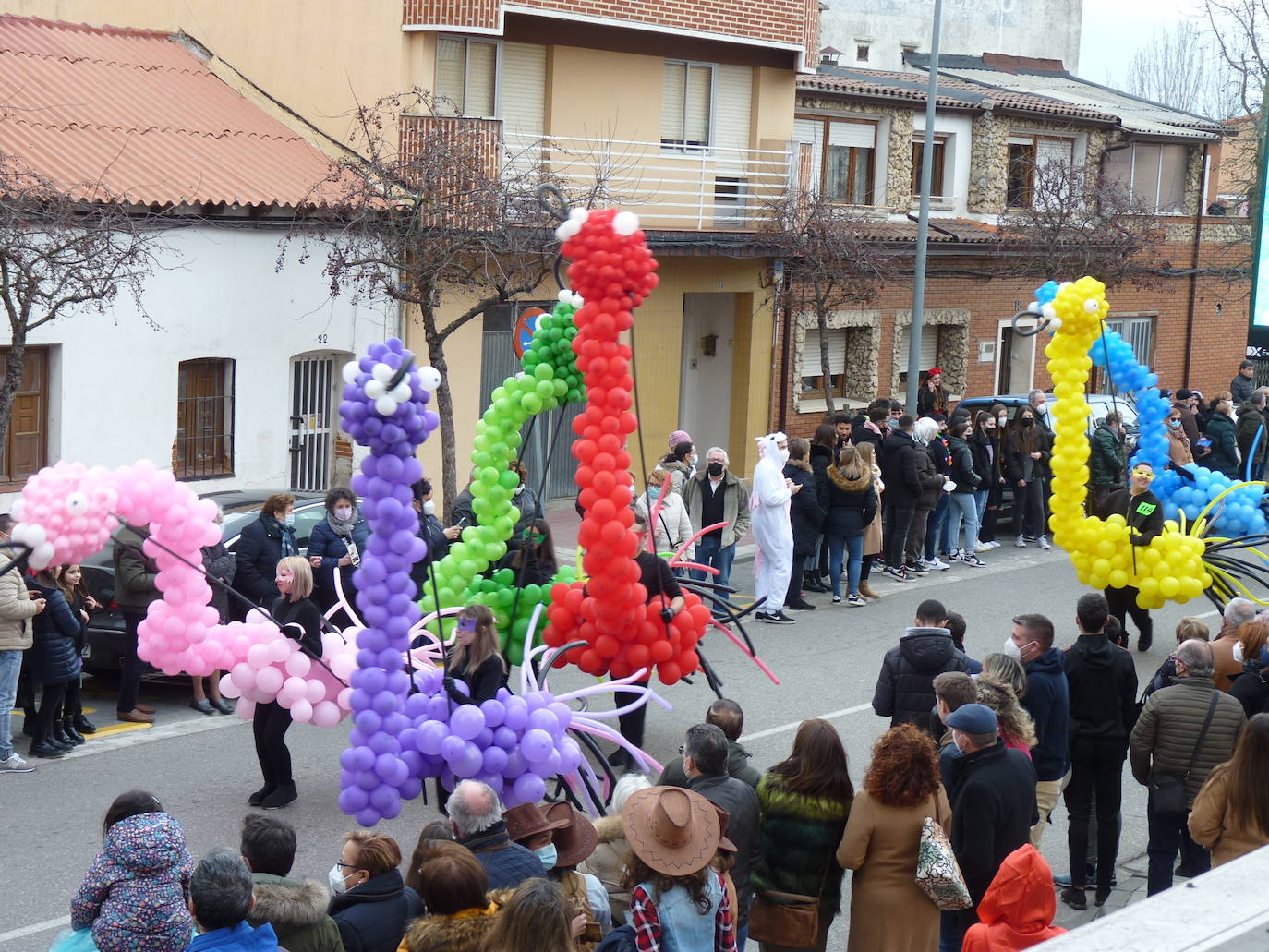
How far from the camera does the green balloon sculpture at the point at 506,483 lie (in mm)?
9992

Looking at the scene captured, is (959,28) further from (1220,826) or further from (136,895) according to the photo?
(136,895)

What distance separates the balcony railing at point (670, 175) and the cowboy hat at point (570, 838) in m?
13.0

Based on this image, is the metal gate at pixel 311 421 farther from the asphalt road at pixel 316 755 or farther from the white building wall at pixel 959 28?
the white building wall at pixel 959 28

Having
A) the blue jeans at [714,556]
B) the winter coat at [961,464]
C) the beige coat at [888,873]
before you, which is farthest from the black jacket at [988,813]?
the winter coat at [961,464]

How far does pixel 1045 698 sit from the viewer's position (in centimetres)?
830

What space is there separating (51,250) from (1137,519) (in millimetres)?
9179

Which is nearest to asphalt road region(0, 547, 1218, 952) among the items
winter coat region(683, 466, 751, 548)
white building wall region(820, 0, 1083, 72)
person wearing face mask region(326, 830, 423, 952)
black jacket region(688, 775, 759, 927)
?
winter coat region(683, 466, 751, 548)

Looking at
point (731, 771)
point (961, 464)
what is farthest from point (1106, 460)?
point (731, 771)

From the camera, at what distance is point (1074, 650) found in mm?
8695

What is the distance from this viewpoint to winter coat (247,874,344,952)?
5488mm

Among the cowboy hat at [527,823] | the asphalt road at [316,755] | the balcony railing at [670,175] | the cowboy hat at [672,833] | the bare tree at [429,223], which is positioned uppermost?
the balcony railing at [670,175]

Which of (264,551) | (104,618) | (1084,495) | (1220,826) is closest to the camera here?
(1220,826)

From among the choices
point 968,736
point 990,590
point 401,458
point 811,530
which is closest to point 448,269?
point 811,530

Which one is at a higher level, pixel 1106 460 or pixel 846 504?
pixel 1106 460
